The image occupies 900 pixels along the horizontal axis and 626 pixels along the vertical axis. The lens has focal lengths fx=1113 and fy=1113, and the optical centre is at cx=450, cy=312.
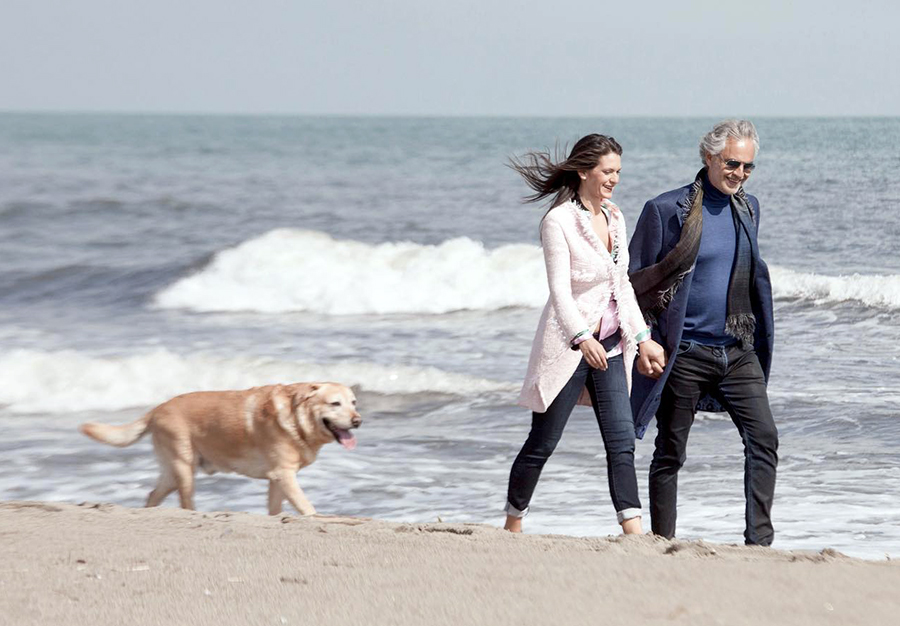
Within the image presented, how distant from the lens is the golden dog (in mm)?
5758

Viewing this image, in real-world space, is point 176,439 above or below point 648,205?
below

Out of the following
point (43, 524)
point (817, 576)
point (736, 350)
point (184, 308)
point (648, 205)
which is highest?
point (648, 205)

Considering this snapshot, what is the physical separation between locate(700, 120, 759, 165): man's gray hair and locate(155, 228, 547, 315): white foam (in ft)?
35.5

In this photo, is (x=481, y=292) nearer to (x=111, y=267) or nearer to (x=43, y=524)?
(x=111, y=267)

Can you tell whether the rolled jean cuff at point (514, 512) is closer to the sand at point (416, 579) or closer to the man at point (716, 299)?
the sand at point (416, 579)

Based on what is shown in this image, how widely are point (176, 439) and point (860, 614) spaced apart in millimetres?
3668

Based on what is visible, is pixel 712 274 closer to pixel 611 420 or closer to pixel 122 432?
pixel 611 420

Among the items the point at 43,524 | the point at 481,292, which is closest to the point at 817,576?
the point at 43,524

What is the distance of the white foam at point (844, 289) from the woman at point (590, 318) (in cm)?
936

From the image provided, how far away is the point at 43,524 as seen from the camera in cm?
471

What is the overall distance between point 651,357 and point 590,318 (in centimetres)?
30

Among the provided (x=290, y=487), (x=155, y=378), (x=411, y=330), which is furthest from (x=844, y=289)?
(x=290, y=487)

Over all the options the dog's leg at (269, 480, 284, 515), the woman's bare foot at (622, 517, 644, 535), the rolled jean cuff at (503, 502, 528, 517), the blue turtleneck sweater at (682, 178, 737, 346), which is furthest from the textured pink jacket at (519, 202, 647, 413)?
the dog's leg at (269, 480, 284, 515)

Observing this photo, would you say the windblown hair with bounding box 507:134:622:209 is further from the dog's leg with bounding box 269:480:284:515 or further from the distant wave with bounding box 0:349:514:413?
the distant wave with bounding box 0:349:514:413
